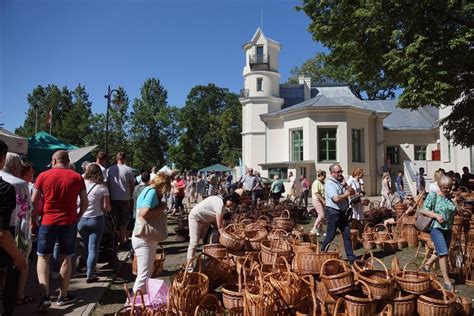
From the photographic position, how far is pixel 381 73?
13.0 metres

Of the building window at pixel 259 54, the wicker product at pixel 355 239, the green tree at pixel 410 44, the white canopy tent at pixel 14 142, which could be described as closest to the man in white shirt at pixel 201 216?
the wicker product at pixel 355 239

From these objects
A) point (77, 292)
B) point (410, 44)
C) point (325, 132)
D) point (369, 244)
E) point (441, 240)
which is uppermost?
point (410, 44)

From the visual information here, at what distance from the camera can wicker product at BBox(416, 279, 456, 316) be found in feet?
12.4

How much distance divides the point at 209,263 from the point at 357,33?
10.3m

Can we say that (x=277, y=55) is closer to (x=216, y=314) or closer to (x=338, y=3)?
(x=338, y=3)

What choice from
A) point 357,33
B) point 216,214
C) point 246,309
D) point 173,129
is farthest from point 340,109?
point 173,129

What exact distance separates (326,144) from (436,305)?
23137 millimetres

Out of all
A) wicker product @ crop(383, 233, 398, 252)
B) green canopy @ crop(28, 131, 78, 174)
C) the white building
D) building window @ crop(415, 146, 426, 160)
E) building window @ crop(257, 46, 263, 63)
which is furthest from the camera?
building window @ crop(257, 46, 263, 63)

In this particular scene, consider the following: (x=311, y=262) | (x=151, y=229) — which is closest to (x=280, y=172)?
(x=311, y=262)

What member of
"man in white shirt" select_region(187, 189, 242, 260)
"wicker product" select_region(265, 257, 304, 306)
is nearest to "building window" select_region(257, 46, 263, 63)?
"man in white shirt" select_region(187, 189, 242, 260)

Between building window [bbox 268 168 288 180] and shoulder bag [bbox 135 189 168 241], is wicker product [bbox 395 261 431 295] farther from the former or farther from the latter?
building window [bbox 268 168 288 180]

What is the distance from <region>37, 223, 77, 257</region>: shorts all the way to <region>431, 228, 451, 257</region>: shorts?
16.6 ft

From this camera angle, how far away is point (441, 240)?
17.2 feet

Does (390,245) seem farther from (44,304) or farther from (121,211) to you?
(44,304)
